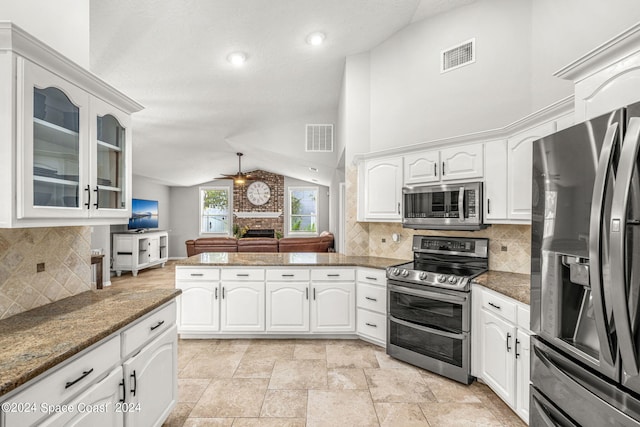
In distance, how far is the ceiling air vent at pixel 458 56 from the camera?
3.17 m

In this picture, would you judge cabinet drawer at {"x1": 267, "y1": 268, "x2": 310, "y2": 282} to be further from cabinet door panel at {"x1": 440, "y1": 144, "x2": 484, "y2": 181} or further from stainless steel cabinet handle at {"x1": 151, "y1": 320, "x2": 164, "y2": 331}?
cabinet door panel at {"x1": 440, "y1": 144, "x2": 484, "y2": 181}

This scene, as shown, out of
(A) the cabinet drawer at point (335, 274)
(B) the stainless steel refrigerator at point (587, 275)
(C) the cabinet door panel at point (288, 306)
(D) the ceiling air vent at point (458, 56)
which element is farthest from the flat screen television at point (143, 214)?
(B) the stainless steel refrigerator at point (587, 275)

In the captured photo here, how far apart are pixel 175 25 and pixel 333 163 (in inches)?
137

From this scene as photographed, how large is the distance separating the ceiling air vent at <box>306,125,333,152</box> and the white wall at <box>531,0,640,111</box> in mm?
3463

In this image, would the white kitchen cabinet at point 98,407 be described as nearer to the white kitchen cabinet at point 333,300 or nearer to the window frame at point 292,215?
the white kitchen cabinet at point 333,300

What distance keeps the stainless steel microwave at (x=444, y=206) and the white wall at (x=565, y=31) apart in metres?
0.95

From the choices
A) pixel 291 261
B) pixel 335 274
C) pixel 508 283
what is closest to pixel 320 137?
pixel 291 261

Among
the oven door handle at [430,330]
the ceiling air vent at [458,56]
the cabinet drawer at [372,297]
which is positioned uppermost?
the ceiling air vent at [458,56]

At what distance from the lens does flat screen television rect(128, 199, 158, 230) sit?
7.52m

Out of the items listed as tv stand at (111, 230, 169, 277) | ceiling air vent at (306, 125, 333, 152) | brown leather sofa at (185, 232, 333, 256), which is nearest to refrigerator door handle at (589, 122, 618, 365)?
ceiling air vent at (306, 125, 333, 152)

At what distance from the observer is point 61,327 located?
4.72ft

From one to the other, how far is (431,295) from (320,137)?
387 cm

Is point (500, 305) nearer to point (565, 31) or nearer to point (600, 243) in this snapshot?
point (600, 243)

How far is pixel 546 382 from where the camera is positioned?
1367 millimetres
